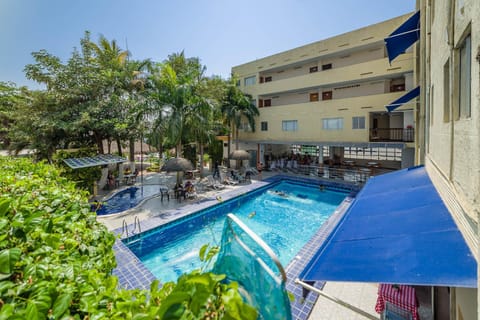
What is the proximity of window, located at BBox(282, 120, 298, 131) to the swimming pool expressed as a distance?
15996 mm

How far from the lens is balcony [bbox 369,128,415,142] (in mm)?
18106

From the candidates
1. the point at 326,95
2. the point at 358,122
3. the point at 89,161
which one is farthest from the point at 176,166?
the point at 326,95

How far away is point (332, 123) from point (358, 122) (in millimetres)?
2463

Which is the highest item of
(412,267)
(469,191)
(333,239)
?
(469,191)

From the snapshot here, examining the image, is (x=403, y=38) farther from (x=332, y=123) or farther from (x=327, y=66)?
(x=327, y=66)

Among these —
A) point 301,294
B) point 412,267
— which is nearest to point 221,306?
point 412,267

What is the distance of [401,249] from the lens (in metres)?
3.18

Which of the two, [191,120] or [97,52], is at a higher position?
[97,52]

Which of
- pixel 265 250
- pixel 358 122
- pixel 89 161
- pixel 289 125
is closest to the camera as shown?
pixel 265 250

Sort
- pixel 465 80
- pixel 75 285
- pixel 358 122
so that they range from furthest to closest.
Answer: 1. pixel 358 122
2. pixel 465 80
3. pixel 75 285

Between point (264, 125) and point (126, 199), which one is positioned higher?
point (264, 125)

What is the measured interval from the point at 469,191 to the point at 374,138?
824 inches

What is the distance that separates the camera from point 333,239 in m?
4.24

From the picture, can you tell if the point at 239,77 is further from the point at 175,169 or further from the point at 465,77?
the point at 465,77
